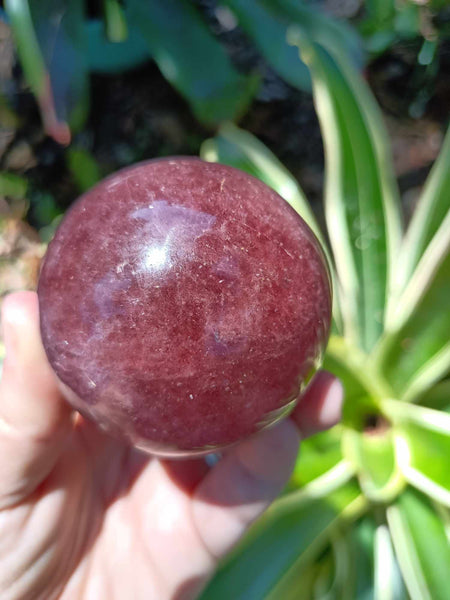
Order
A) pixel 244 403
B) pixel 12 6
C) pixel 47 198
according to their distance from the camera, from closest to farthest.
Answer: pixel 244 403
pixel 12 6
pixel 47 198

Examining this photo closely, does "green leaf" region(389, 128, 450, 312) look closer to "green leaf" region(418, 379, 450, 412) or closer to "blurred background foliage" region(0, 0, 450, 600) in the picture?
"blurred background foliage" region(0, 0, 450, 600)

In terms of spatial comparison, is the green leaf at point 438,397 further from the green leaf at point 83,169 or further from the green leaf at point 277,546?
the green leaf at point 83,169

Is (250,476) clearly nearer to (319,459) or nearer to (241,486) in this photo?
(241,486)

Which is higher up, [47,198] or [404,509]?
[47,198]

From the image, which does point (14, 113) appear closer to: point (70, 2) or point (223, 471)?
point (70, 2)

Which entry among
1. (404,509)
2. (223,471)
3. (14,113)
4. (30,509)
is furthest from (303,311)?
(14,113)

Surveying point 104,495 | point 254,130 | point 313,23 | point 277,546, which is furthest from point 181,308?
point 254,130

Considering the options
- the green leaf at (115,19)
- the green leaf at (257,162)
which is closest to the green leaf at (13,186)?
the green leaf at (115,19)
